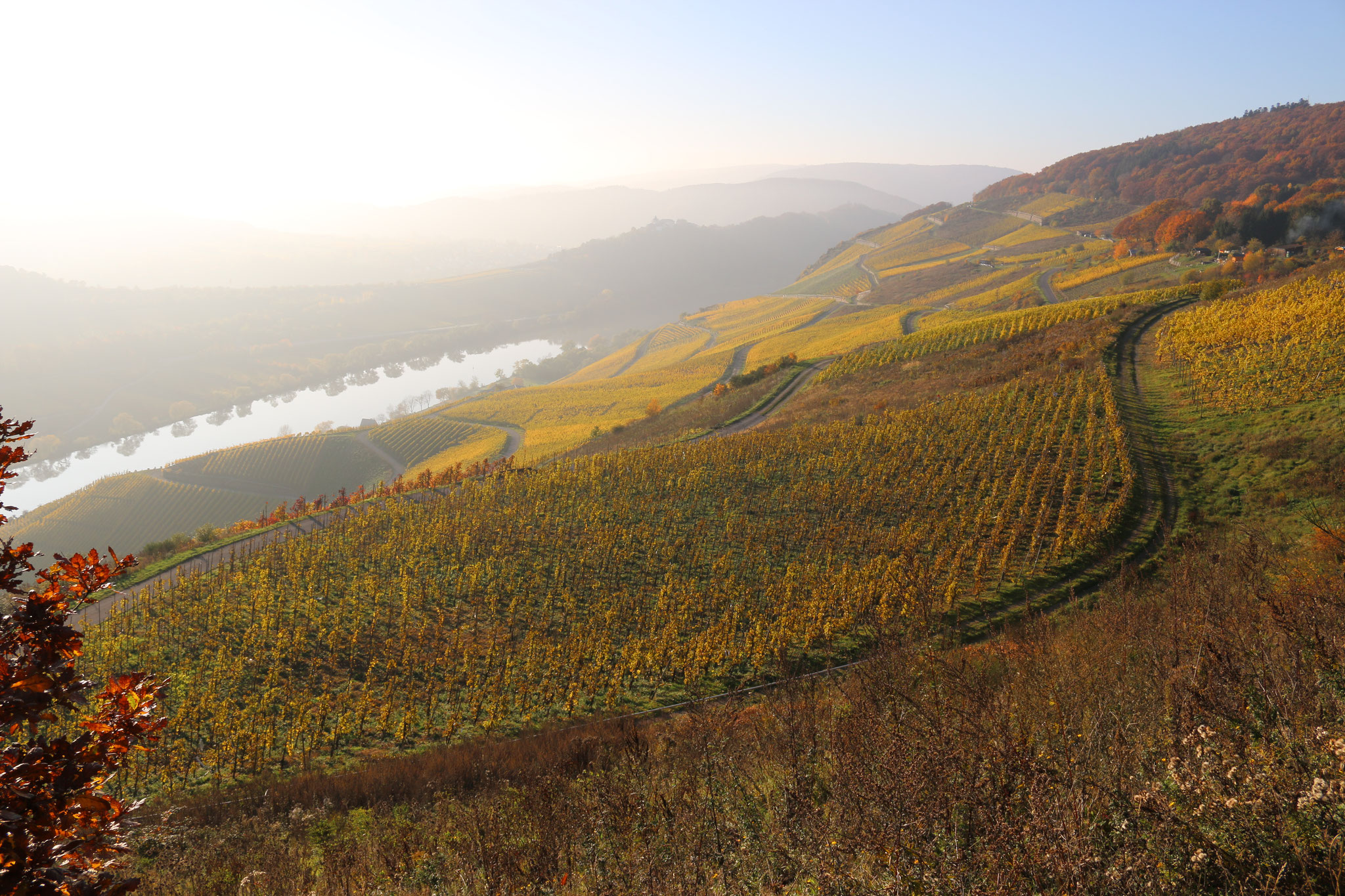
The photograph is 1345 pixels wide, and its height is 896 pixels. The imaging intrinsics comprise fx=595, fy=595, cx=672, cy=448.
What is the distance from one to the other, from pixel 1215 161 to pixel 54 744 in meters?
155

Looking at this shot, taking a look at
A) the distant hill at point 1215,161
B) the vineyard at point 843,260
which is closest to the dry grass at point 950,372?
the distant hill at point 1215,161

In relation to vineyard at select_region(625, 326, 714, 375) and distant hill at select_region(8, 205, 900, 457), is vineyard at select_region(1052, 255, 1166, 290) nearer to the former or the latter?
vineyard at select_region(625, 326, 714, 375)

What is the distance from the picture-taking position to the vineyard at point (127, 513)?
4947 cm

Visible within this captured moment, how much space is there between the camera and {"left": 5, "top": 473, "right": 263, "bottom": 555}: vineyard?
4947cm

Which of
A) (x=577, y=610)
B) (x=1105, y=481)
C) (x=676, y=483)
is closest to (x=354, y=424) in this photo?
(x=676, y=483)

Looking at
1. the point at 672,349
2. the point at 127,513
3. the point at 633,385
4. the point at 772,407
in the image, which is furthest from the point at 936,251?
the point at 127,513

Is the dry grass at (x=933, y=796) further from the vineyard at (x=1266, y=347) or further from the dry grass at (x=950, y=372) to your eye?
the dry grass at (x=950, y=372)

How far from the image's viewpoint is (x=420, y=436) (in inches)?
2467

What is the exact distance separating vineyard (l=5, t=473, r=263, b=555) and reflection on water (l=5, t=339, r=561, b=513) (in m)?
8.05

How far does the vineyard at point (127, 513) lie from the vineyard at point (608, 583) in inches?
1410

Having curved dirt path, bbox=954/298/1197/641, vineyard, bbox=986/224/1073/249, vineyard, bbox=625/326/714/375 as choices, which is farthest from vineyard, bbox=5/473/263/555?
vineyard, bbox=986/224/1073/249

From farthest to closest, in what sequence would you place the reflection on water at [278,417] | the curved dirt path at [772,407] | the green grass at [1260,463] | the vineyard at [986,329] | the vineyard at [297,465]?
1. the reflection on water at [278,417]
2. the vineyard at [297,465]
3. the vineyard at [986,329]
4. the curved dirt path at [772,407]
5. the green grass at [1260,463]

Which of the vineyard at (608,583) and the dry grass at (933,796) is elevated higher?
the dry grass at (933,796)

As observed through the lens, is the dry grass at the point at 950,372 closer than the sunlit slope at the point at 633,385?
Yes
